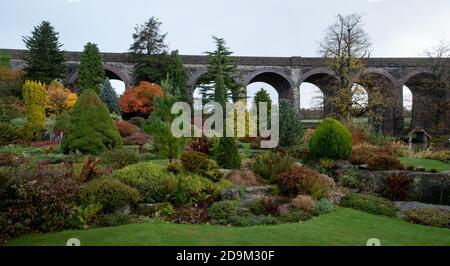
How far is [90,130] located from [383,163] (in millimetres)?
10287

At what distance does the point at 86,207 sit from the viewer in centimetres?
851

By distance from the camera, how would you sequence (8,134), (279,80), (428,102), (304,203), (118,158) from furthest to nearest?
1. (279,80)
2. (428,102)
3. (8,134)
4. (118,158)
5. (304,203)

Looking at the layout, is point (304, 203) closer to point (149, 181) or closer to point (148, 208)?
point (148, 208)

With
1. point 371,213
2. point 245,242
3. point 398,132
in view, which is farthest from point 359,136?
point 398,132

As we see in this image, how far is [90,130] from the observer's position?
592 inches

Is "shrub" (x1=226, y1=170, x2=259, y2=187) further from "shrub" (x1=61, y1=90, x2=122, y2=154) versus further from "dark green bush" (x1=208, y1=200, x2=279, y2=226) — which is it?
"shrub" (x1=61, y1=90, x2=122, y2=154)

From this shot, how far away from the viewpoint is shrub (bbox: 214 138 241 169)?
13383 millimetres

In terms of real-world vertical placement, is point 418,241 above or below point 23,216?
below

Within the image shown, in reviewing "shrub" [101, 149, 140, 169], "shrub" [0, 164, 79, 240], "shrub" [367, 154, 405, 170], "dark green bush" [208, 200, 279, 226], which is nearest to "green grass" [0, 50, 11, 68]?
"shrub" [101, 149, 140, 169]

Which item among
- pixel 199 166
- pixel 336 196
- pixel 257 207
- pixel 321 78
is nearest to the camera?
pixel 257 207

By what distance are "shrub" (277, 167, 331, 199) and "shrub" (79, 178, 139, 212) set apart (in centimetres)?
410

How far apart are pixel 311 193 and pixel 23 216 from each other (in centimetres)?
675

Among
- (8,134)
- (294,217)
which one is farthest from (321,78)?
(294,217)
